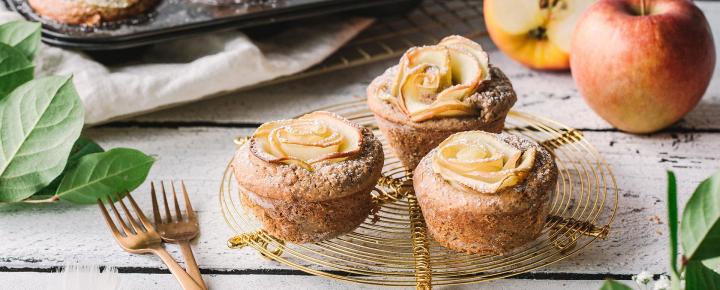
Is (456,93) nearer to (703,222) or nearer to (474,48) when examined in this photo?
(474,48)

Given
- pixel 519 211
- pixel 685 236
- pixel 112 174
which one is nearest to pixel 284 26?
pixel 112 174

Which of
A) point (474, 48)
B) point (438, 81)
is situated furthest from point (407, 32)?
point (438, 81)

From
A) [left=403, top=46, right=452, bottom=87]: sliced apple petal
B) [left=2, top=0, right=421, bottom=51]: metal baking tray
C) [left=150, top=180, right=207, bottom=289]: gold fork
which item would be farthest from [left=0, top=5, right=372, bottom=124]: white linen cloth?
[left=403, top=46, right=452, bottom=87]: sliced apple petal

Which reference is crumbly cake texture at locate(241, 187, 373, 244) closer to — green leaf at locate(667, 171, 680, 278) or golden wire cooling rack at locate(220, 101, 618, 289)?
golden wire cooling rack at locate(220, 101, 618, 289)

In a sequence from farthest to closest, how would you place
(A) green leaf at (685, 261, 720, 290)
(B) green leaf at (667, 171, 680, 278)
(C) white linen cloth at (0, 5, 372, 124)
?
(C) white linen cloth at (0, 5, 372, 124) < (A) green leaf at (685, 261, 720, 290) < (B) green leaf at (667, 171, 680, 278)

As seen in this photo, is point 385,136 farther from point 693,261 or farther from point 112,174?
point 693,261
